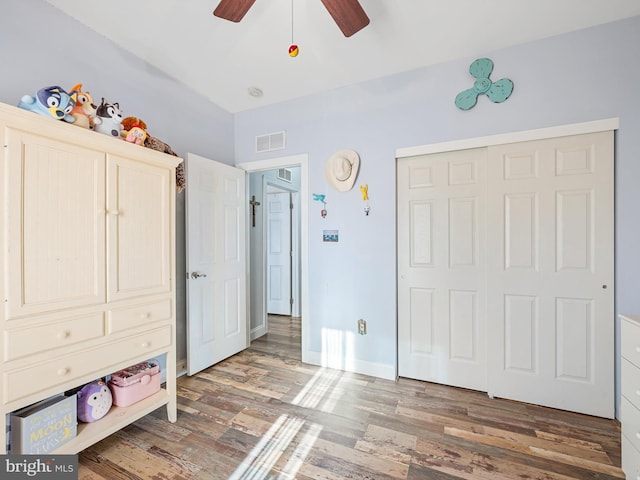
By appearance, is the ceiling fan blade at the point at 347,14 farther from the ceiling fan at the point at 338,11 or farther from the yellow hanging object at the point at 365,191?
the yellow hanging object at the point at 365,191

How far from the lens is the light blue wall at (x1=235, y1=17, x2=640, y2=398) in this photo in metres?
1.92

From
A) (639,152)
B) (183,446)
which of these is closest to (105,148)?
(183,446)

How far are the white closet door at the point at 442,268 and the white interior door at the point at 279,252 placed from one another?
2494 millimetres

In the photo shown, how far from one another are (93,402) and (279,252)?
3298mm

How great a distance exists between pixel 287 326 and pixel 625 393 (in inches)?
134

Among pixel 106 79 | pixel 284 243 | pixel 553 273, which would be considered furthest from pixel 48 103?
pixel 284 243

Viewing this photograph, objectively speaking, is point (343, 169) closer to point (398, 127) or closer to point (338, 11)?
point (398, 127)

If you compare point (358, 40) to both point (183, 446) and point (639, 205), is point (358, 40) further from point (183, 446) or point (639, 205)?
point (183, 446)

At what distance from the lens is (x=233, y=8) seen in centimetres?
157

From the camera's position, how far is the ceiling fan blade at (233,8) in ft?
5.03

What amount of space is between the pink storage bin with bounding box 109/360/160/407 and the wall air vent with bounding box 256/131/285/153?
2213 mm

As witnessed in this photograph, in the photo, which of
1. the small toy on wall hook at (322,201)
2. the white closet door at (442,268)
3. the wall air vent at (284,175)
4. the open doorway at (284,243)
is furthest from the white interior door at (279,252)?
the white closet door at (442,268)

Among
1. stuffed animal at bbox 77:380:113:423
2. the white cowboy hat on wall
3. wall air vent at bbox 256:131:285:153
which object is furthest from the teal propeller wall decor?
stuffed animal at bbox 77:380:113:423

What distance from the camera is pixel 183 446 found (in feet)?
5.66
